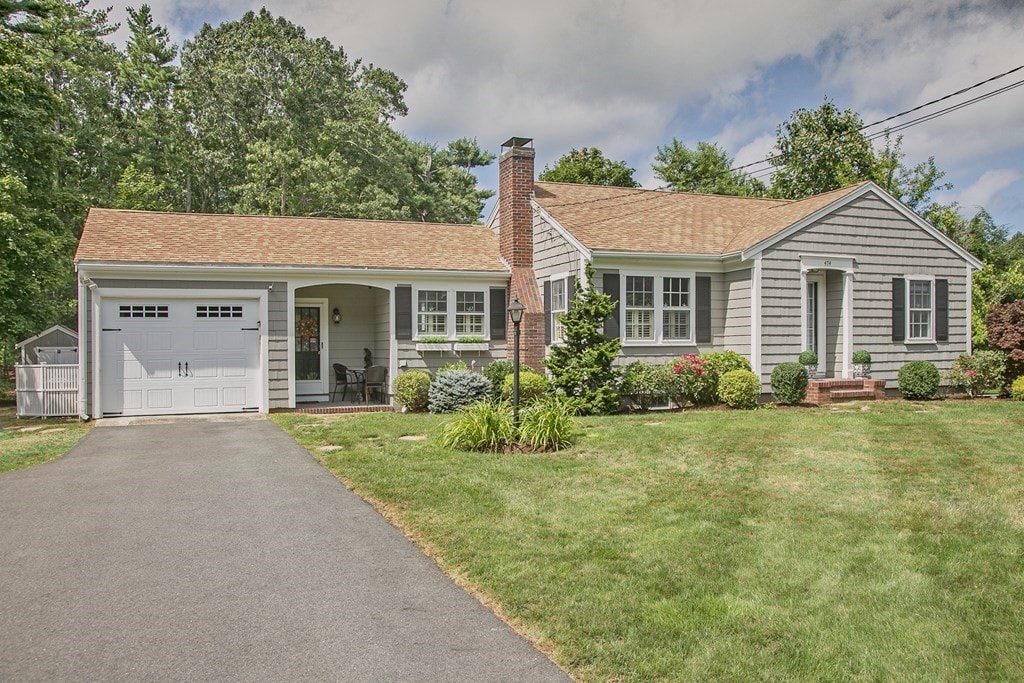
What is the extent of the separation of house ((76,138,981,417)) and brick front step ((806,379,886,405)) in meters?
0.44

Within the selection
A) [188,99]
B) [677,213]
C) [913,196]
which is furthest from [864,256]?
[188,99]

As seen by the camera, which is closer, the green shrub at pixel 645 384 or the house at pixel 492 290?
the green shrub at pixel 645 384

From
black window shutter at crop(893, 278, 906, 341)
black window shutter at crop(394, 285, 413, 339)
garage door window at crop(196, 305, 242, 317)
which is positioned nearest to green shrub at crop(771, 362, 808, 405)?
black window shutter at crop(893, 278, 906, 341)

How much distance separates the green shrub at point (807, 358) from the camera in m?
15.6

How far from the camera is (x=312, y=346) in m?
17.9

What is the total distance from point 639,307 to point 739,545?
10.3 m

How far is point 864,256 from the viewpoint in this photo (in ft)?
53.8

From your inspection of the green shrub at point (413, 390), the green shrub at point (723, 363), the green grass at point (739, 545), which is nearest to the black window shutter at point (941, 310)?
the green shrub at point (723, 363)

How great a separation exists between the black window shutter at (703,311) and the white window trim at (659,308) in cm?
10

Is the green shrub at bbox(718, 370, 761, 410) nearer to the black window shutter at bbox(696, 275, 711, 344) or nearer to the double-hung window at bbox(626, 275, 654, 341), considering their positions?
the black window shutter at bbox(696, 275, 711, 344)

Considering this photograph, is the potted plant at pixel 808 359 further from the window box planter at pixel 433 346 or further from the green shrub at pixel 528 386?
the window box planter at pixel 433 346

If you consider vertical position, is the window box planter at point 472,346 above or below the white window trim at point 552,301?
below

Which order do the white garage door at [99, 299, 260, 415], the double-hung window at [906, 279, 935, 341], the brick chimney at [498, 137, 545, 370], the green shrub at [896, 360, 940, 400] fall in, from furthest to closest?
1. the double-hung window at [906, 279, 935, 341]
2. the brick chimney at [498, 137, 545, 370]
3. the green shrub at [896, 360, 940, 400]
4. the white garage door at [99, 299, 260, 415]

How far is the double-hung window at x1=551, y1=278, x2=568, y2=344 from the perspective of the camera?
51.8ft
